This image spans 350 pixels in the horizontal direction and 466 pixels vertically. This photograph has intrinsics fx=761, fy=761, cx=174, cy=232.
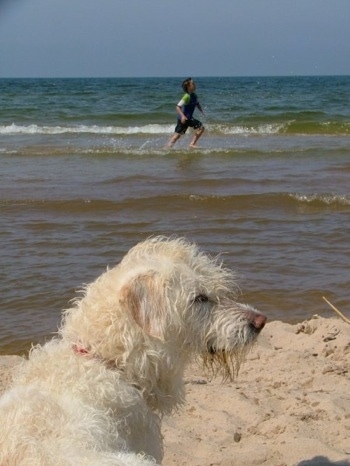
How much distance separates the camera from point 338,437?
4.64 m

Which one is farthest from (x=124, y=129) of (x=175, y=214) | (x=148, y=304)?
(x=148, y=304)

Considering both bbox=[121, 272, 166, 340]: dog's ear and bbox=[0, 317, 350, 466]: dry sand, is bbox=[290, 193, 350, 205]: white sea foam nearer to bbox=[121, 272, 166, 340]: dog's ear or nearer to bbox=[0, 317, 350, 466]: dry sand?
bbox=[0, 317, 350, 466]: dry sand

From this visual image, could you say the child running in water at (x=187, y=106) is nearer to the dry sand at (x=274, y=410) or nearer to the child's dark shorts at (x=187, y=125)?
the child's dark shorts at (x=187, y=125)

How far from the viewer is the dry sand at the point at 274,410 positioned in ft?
14.6

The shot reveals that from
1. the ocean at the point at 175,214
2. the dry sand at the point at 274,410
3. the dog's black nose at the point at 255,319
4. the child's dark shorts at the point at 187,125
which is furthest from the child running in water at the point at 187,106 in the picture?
the dog's black nose at the point at 255,319

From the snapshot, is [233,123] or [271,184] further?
[233,123]

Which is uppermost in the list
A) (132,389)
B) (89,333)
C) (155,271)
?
(155,271)

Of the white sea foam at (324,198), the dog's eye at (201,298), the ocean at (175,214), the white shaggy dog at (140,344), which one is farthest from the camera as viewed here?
the white sea foam at (324,198)

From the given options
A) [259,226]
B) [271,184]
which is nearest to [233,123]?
[271,184]

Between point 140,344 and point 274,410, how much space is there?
1.97 meters

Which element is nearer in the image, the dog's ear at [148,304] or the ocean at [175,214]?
the dog's ear at [148,304]

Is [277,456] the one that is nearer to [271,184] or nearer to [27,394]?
[27,394]

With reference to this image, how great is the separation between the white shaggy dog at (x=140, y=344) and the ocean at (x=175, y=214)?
3091mm

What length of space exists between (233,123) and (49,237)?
20.6 m
